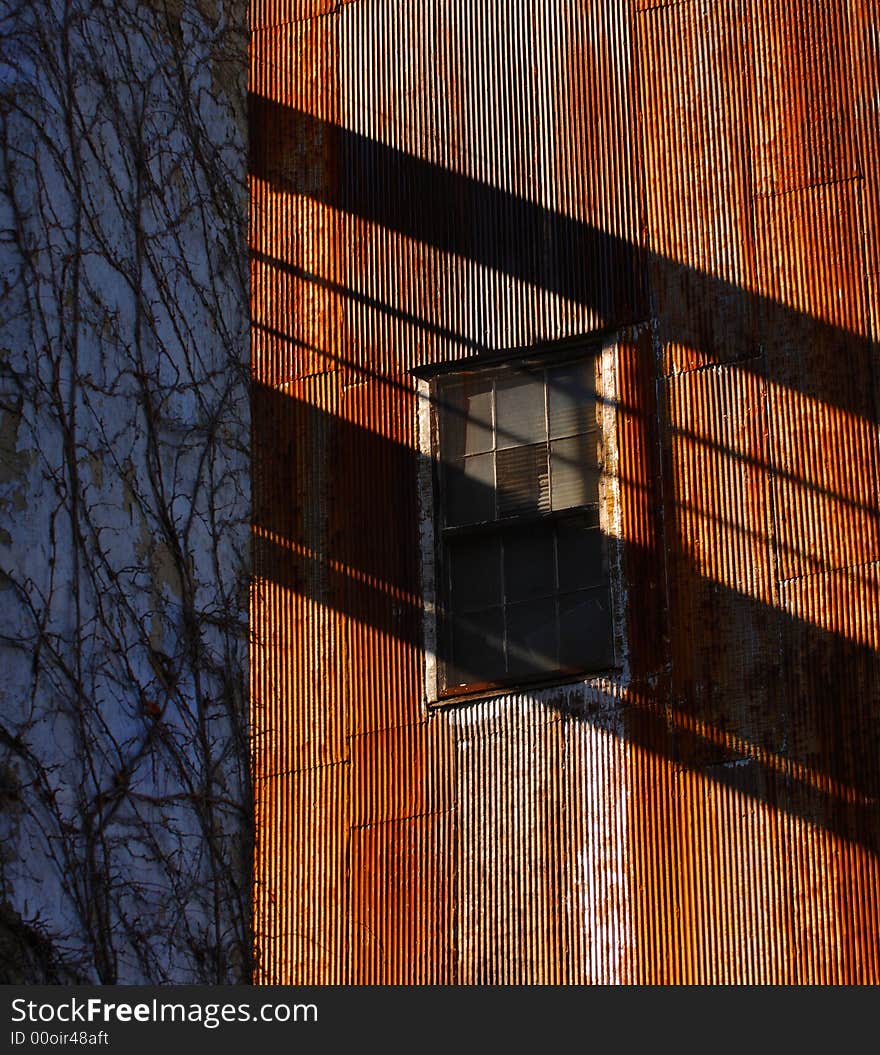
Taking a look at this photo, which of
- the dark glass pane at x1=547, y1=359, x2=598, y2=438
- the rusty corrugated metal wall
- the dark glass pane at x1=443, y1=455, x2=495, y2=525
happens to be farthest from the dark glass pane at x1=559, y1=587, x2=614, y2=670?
the dark glass pane at x1=547, y1=359, x2=598, y2=438

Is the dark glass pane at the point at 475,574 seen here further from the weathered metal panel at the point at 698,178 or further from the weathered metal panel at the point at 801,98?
the weathered metal panel at the point at 801,98

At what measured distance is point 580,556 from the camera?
12.3 metres

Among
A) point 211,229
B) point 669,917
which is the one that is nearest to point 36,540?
point 211,229

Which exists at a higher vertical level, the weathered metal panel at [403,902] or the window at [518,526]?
the window at [518,526]

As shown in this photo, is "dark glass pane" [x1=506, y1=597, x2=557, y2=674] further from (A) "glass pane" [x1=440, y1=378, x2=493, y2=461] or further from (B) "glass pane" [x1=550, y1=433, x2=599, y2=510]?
(A) "glass pane" [x1=440, y1=378, x2=493, y2=461]

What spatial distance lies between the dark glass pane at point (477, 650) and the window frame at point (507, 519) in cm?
6

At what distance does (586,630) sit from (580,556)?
496 mm

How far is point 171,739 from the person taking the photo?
12383 mm

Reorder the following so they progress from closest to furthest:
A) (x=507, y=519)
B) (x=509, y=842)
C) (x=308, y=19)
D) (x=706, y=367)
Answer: (x=509, y=842) → (x=706, y=367) → (x=507, y=519) → (x=308, y=19)

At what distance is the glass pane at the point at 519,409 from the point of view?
1271 cm

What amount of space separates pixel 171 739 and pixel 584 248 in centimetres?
420

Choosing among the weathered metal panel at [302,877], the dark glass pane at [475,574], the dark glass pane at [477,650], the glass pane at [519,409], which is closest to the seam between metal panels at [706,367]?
the glass pane at [519,409]

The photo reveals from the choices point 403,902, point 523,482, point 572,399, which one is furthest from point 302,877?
point 572,399

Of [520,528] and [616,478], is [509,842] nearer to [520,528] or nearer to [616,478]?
[520,528]
